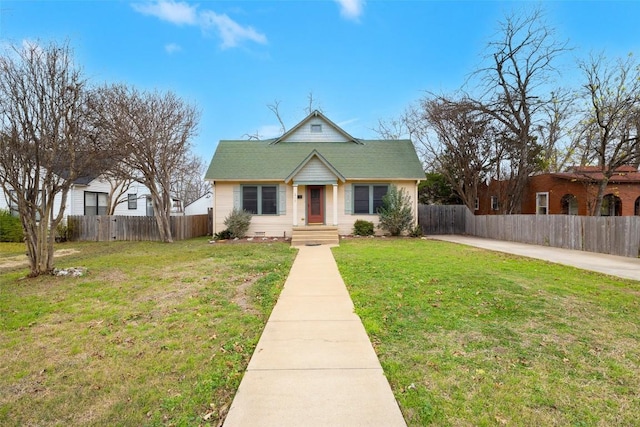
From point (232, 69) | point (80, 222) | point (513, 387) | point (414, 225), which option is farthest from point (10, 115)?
point (414, 225)

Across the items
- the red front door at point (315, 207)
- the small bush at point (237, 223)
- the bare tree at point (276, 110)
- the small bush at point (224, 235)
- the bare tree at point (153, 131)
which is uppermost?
the bare tree at point (276, 110)

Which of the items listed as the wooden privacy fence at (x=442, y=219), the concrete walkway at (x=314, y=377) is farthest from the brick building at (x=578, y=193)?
the concrete walkway at (x=314, y=377)

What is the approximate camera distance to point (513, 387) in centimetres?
298

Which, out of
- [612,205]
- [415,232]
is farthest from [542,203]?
[415,232]

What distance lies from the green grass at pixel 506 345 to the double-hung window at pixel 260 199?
10.8m

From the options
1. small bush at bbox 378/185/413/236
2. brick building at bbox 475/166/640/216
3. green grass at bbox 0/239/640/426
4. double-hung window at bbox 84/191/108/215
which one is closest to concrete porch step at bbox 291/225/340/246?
small bush at bbox 378/185/413/236

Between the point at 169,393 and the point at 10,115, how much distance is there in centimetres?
840

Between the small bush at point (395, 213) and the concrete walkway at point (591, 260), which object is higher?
the small bush at point (395, 213)

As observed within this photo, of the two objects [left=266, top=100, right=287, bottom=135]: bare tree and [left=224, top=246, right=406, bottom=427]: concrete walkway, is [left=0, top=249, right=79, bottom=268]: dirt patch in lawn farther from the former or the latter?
[left=266, top=100, right=287, bottom=135]: bare tree

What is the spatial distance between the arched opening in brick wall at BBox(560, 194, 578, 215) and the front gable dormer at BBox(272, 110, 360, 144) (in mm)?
12847

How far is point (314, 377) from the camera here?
3.15 metres

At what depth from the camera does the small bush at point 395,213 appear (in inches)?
666

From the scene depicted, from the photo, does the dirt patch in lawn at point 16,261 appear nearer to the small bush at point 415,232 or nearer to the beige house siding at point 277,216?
the beige house siding at point 277,216

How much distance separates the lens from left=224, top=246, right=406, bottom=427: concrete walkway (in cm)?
254
